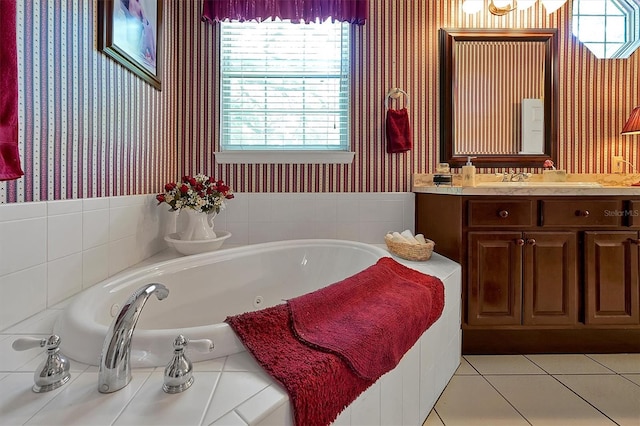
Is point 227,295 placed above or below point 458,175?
below

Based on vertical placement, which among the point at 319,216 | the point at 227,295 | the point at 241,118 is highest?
the point at 241,118

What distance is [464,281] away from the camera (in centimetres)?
165

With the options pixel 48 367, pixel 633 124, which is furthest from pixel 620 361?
pixel 48 367

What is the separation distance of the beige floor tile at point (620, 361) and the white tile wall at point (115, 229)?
3.99 ft

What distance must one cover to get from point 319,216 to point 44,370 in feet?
5.60

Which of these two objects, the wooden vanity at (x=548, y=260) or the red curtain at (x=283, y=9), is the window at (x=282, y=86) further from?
the wooden vanity at (x=548, y=260)

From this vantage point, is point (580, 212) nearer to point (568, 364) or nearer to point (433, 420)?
point (568, 364)

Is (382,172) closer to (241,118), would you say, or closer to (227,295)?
(241,118)

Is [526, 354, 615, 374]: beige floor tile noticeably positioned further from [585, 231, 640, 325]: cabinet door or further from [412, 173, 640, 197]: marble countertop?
[412, 173, 640, 197]: marble countertop

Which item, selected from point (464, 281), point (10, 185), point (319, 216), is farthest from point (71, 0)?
point (464, 281)

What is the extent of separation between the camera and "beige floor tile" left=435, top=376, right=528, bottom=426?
121 cm

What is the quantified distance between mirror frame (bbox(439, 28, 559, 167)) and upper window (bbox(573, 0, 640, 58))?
24 cm

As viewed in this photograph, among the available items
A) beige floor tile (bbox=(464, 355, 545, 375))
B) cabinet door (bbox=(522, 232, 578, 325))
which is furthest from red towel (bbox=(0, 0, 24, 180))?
cabinet door (bbox=(522, 232, 578, 325))

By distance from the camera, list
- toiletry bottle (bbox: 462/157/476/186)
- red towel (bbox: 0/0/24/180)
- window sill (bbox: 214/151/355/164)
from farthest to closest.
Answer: window sill (bbox: 214/151/355/164)
toiletry bottle (bbox: 462/157/476/186)
red towel (bbox: 0/0/24/180)
